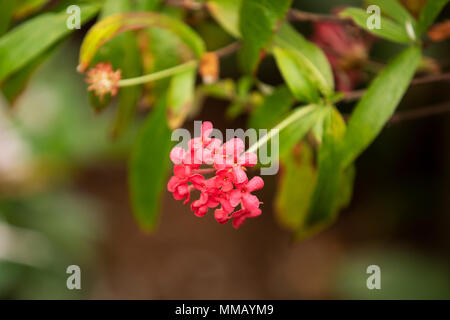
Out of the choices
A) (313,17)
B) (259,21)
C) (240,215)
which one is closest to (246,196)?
(240,215)

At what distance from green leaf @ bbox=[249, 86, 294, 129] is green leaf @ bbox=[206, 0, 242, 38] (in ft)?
0.38

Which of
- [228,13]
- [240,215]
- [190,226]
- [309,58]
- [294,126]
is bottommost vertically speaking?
[240,215]

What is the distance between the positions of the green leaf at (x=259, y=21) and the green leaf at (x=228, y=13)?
3.5 inches

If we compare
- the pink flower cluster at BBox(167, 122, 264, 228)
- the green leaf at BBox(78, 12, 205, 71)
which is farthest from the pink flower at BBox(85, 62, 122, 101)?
the pink flower cluster at BBox(167, 122, 264, 228)

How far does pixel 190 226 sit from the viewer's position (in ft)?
8.02

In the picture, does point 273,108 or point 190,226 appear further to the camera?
point 190,226

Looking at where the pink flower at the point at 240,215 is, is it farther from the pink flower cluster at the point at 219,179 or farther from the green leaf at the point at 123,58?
the green leaf at the point at 123,58

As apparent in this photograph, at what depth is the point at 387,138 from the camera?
2.03 meters

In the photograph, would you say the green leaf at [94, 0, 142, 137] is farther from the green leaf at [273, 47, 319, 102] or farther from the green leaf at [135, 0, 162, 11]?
the green leaf at [273, 47, 319, 102]

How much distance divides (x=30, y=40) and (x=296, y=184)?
0.48 metres

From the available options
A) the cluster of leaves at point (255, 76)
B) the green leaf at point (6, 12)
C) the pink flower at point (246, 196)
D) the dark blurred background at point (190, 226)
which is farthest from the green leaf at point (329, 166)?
the dark blurred background at point (190, 226)

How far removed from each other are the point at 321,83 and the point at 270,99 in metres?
0.10

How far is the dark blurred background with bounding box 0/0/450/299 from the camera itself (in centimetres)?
175

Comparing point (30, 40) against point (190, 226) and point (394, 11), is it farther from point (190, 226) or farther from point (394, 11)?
point (190, 226)
